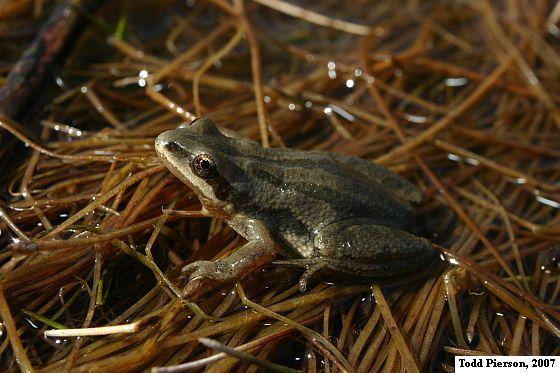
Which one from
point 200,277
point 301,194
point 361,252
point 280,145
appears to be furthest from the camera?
point 280,145

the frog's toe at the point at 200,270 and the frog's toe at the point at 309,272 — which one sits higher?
the frog's toe at the point at 200,270

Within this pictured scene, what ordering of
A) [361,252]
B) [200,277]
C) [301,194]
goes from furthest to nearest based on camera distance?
1. [301,194]
2. [361,252]
3. [200,277]

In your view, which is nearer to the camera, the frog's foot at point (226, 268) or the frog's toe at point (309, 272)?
the frog's foot at point (226, 268)

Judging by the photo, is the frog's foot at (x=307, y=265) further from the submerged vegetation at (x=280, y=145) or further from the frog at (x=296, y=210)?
the submerged vegetation at (x=280, y=145)

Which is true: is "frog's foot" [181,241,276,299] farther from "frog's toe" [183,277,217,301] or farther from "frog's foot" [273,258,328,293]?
"frog's foot" [273,258,328,293]

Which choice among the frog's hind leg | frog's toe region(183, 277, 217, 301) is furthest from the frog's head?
the frog's hind leg

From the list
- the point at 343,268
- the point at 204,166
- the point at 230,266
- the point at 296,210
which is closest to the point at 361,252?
the point at 343,268

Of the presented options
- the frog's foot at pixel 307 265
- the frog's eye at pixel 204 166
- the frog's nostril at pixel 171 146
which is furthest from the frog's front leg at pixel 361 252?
the frog's nostril at pixel 171 146

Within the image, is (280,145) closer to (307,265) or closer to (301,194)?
(301,194)
